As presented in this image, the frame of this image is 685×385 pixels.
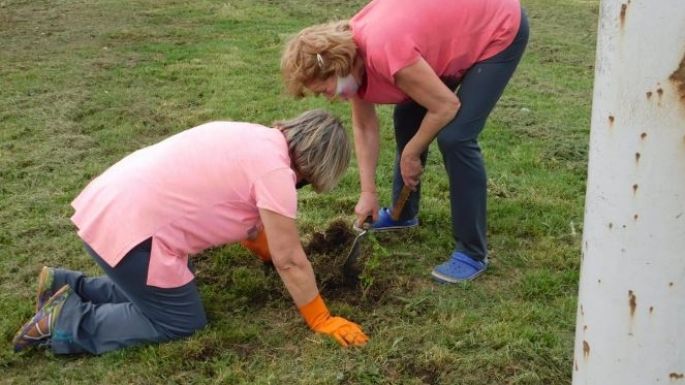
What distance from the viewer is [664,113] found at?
115 cm

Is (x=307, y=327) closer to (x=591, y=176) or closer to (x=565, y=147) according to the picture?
(x=591, y=176)

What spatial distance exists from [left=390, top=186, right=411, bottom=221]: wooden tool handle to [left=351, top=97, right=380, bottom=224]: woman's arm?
116mm

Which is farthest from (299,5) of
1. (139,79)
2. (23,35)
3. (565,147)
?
(565,147)

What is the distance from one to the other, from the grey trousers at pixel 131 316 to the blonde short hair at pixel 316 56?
2.94ft

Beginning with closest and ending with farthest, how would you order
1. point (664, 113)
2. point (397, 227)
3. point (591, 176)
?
point (664, 113), point (591, 176), point (397, 227)

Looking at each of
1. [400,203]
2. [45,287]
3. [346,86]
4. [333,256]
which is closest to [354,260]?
[333,256]

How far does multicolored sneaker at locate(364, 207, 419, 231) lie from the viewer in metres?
4.03

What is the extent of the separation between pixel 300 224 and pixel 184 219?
1305 mm

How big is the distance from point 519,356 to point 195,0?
12174mm

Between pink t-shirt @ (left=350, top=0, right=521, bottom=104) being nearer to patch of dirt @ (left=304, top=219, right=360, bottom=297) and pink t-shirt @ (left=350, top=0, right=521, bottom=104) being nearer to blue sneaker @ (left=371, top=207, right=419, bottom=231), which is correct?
patch of dirt @ (left=304, top=219, right=360, bottom=297)

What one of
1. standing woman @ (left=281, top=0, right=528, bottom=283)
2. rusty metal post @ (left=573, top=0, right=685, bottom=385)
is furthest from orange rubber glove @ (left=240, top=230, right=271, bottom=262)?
rusty metal post @ (left=573, top=0, right=685, bottom=385)

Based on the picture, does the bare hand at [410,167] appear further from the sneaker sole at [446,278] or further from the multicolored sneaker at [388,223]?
the multicolored sneaker at [388,223]

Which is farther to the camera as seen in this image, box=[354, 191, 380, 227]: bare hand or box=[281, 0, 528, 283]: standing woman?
box=[354, 191, 380, 227]: bare hand

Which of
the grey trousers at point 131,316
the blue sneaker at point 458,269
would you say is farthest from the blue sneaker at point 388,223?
the grey trousers at point 131,316
